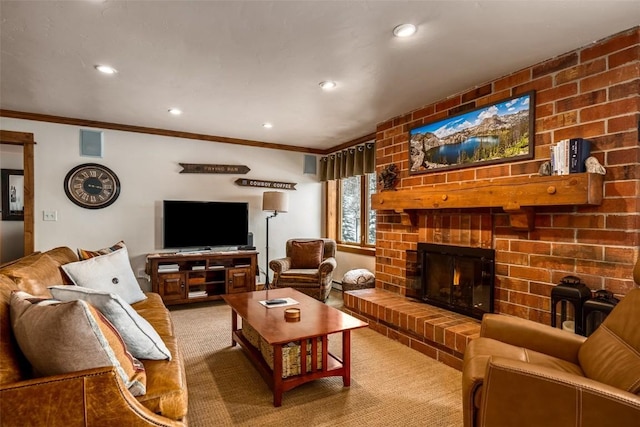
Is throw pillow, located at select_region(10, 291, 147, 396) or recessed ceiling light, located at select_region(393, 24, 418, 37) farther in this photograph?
recessed ceiling light, located at select_region(393, 24, 418, 37)

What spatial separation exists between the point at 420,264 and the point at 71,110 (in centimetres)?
406

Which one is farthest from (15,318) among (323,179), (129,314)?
(323,179)

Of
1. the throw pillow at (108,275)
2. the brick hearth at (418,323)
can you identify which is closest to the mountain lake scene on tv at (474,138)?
the brick hearth at (418,323)

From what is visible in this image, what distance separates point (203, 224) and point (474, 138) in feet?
11.1

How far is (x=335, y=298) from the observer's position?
454 centimetres

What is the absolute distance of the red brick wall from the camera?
6.50 feet

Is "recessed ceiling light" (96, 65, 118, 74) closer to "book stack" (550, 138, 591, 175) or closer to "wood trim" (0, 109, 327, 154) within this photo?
"wood trim" (0, 109, 327, 154)

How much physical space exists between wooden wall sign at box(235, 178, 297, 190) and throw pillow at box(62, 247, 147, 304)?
2235 millimetres

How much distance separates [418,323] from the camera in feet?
9.07

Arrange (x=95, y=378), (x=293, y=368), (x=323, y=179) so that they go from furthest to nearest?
(x=323, y=179) < (x=293, y=368) < (x=95, y=378)

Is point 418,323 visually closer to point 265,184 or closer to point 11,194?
point 265,184

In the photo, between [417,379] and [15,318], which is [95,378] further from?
[417,379]

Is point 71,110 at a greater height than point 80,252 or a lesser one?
greater

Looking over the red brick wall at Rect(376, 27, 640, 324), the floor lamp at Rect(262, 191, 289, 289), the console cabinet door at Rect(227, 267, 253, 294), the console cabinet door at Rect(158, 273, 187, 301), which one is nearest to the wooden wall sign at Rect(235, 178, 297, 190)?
the floor lamp at Rect(262, 191, 289, 289)
